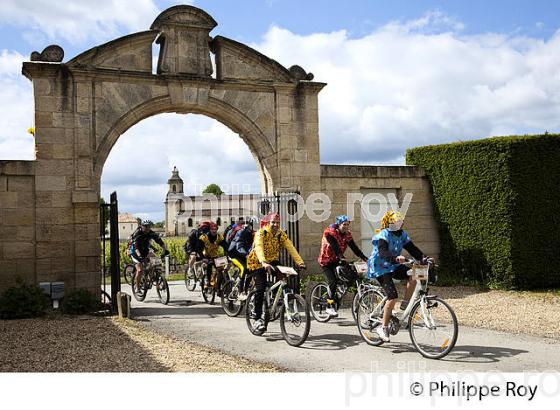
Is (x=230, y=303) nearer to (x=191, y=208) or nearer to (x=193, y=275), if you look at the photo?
(x=193, y=275)

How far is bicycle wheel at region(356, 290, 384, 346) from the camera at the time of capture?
23.0ft

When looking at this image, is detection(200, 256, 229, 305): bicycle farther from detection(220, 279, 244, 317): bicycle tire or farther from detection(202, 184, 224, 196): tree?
detection(202, 184, 224, 196): tree

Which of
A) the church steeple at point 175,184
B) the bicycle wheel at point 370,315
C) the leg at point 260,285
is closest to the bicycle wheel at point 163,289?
the leg at point 260,285

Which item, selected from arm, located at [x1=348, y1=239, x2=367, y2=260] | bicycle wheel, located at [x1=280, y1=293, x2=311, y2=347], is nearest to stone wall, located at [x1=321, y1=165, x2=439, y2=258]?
arm, located at [x1=348, y1=239, x2=367, y2=260]

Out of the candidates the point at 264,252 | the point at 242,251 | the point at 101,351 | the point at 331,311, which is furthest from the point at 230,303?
the point at 101,351

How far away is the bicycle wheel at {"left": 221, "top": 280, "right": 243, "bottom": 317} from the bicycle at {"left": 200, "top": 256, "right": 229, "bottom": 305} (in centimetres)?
22

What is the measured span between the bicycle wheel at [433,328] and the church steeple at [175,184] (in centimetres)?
8029

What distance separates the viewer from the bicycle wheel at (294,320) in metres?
7.11

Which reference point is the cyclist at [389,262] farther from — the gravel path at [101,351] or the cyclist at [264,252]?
the gravel path at [101,351]

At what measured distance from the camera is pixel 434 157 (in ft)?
45.3
